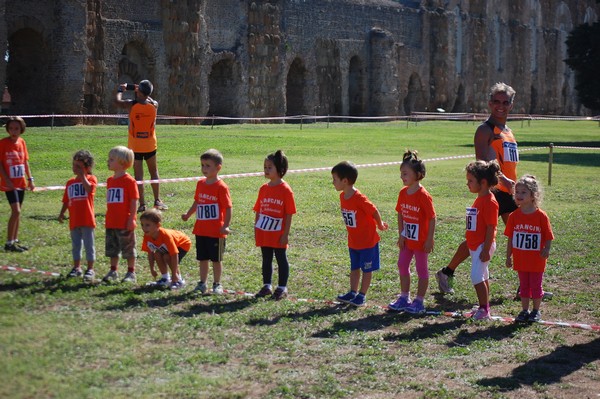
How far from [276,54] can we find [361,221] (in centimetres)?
2885

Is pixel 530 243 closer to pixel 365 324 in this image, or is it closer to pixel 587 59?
pixel 365 324

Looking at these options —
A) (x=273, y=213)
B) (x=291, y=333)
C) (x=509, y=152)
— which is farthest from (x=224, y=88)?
(x=291, y=333)

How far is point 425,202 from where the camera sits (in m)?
6.95

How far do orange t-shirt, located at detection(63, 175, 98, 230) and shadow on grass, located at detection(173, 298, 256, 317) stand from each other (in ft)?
4.30

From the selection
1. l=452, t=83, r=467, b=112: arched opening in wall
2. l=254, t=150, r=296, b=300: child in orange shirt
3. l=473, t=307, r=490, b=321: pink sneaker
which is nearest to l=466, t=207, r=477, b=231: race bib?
l=473, t=307, r=490, b=321: pink sneaker

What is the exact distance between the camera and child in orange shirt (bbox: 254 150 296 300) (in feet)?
23.7

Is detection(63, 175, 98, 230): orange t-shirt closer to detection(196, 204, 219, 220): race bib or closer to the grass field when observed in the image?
the grass field

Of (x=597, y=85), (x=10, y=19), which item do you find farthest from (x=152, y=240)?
(x=597, y=85)

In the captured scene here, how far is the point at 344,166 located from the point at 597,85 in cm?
2577

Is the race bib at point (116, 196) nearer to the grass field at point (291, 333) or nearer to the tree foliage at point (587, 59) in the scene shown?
the grass field at point (291, 333)

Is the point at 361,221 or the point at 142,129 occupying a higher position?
the point at 142,129

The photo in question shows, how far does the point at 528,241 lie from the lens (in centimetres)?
672

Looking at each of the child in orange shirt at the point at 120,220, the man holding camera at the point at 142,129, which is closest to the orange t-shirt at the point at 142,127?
the man holding camera at the point at 142,129

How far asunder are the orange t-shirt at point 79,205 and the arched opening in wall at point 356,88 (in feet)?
112
